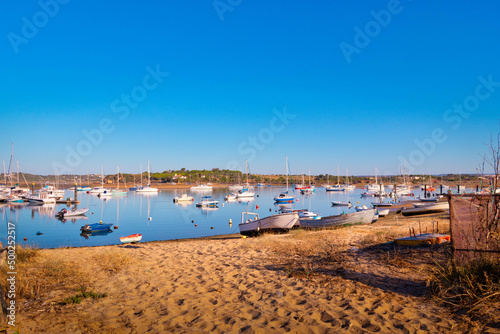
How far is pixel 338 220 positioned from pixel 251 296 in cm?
1765

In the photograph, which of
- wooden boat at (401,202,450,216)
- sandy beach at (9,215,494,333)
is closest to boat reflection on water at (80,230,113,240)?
sandy beach at (9,215,494,333)

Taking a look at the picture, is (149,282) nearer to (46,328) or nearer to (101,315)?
(101,315)

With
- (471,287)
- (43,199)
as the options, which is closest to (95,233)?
(471,287)

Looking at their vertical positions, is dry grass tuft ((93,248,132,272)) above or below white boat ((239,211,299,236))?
above

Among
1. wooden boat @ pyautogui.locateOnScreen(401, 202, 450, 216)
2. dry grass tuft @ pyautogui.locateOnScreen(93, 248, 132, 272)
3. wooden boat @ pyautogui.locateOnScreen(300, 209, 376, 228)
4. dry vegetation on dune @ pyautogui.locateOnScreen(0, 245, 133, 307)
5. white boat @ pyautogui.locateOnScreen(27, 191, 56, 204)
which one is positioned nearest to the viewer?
dry vegetation on dune @ pyautogui.locateOnScreen(0, 245, 133, 307)

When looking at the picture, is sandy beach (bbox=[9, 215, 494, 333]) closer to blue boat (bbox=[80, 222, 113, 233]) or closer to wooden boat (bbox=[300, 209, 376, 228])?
wooden boat (bbox=[300, 209, 376, 228])

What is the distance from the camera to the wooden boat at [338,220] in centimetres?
2367

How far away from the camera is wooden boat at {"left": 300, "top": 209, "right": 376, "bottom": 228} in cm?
2367

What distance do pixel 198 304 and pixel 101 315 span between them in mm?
1895

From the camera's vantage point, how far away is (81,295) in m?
7.56

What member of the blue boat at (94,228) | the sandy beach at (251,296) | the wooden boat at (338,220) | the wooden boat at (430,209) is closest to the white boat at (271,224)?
the wooden boat at (338,220)

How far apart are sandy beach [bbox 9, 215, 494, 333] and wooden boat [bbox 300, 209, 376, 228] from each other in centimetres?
1200

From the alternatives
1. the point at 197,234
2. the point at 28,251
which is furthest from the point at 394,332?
the point at 197,234

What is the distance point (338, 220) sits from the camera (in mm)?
23781
